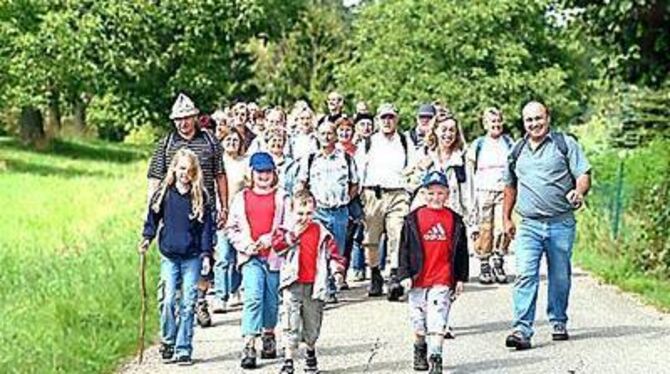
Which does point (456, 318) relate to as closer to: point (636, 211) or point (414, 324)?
point (414, 324)

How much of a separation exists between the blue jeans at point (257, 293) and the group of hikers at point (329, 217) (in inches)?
0.4

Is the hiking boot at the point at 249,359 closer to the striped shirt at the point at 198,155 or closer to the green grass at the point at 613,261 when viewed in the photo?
the striped shirt at the point at 198,155

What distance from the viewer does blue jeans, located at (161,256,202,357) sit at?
10.8 m

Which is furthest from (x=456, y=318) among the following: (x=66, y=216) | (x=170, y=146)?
(x=66, y=216)

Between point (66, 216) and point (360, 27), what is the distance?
44.5 meters

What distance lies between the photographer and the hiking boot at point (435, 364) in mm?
10055

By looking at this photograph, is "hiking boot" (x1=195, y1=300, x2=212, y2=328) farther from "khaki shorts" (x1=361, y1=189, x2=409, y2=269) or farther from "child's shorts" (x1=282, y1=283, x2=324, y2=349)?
"child's shorts" (x1=282, y1=283, x2=324, y2=349)

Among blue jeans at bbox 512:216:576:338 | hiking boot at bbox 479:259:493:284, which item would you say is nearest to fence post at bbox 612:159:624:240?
hiking boot at bbox 479:259:493:284

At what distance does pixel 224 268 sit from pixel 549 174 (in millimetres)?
3587

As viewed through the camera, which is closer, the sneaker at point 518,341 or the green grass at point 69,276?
the green grass at point 69,276

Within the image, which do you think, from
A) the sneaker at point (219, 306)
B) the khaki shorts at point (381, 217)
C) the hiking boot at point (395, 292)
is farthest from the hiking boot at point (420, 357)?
the khaki shorts at point (381, 217)

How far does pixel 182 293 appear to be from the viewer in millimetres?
10906

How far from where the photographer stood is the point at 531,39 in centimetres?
6153

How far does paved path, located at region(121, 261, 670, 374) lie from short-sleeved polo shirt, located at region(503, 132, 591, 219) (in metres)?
1.14
